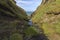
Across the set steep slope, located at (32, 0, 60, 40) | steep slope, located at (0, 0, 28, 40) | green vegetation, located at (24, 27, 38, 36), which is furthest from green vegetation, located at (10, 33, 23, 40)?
steep slope, located at (32, 0, 60, 40)

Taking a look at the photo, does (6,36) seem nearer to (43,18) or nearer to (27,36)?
(27,36)

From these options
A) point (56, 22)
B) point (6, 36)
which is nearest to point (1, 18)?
point (6, 36)

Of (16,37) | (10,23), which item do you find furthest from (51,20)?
(16,37)

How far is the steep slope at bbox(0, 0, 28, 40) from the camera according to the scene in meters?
18.2

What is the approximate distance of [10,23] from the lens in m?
19.1

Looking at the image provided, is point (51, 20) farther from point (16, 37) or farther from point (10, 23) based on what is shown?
point (16, 37)

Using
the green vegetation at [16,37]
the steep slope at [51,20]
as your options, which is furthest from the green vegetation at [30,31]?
the steep slope at [51,20]

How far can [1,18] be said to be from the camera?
18.9 m

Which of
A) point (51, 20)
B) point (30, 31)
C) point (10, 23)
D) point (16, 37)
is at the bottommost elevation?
point (16, 37)

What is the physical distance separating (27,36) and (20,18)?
2076 mm

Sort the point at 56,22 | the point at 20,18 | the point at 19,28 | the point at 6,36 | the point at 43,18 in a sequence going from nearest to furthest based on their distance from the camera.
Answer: the point at 6,36 → the point at 19,28 → the point at 20,18 → the point at 56,22 → the point at 43,18

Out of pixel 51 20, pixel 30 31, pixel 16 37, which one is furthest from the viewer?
pixel 51 20

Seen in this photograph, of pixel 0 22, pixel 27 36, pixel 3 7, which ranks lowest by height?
pixel 27 36

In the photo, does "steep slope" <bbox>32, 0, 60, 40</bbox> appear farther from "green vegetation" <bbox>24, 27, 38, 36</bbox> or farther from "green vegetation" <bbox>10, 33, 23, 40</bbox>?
"green vegetation" <bbox>10, 33, 23, 40</bbox>
